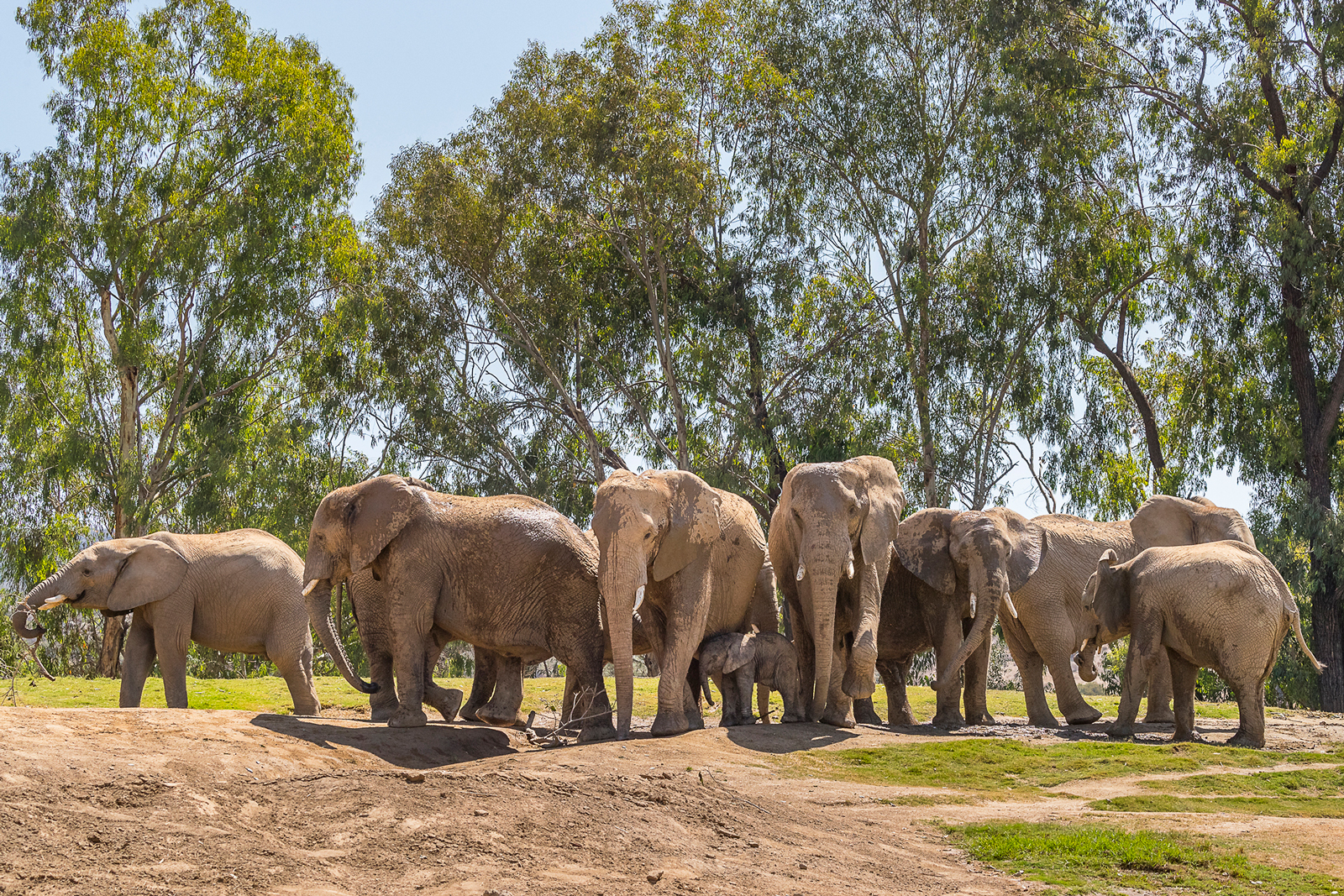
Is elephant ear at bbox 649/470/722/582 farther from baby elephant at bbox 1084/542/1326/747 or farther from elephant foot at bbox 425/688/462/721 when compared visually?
baby elephant at bbox 1084/542/1326/747

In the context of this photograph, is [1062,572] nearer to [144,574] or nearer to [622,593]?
[622,593]

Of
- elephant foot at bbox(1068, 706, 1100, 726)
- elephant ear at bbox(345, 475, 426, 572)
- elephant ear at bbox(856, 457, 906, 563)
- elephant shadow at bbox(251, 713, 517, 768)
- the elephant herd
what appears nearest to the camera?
elephant shadow at bbox(251, 713, 517, 768)

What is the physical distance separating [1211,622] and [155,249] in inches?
1189

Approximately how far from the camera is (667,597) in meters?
14.4

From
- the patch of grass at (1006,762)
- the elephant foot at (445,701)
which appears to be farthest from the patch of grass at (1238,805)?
the elephant foot at (445,701)

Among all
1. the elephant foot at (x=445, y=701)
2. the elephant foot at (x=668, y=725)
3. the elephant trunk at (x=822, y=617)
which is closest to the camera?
the elephant foot at (x=668, y=725)

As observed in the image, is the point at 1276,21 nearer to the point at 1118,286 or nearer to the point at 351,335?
the point at 1118,286

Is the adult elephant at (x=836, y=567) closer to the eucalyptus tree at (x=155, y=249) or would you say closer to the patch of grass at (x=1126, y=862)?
the patch of grass at (x=1126, y=862)

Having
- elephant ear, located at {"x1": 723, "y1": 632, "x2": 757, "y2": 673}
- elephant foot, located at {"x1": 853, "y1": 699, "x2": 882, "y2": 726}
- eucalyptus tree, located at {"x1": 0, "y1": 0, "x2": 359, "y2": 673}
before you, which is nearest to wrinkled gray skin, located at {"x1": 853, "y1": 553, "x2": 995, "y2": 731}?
elephant foot, located at {"x1": 853, "y1": 699, "x2": 882, "y2": 726}

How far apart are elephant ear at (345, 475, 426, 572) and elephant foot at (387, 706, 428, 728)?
1587 mm

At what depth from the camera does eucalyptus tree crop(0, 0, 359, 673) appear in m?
34.7

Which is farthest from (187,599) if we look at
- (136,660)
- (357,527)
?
(357,527)

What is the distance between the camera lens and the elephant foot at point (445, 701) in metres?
14.5

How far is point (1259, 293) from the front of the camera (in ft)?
101
